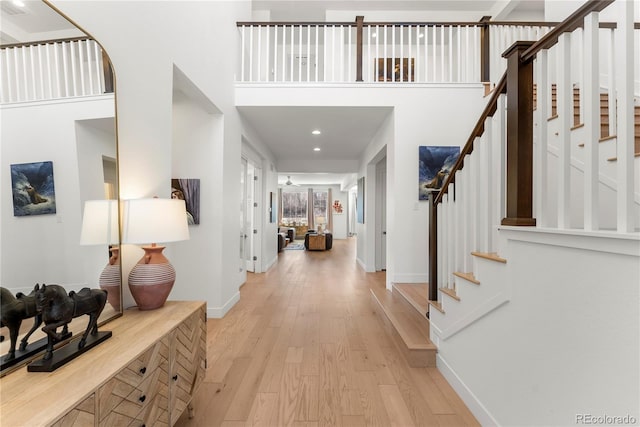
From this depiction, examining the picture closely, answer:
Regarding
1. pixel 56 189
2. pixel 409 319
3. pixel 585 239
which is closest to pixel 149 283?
pixel 56 189

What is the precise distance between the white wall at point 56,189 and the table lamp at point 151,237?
174 mm

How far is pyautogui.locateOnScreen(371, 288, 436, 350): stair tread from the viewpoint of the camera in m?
2.32

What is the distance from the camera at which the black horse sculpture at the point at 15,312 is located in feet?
3.14

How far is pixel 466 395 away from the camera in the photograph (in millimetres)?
1787

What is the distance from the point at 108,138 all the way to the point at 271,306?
2808 millimetres

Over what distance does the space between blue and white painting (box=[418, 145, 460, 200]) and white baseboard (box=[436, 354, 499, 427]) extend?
2.31m

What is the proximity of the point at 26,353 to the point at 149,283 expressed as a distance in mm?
595

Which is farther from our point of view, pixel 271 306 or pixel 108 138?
pixel 271 306

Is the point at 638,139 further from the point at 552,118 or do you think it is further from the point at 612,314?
the point at 612,314

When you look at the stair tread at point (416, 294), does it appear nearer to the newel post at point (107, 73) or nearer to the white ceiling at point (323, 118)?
the white ceiling at point (323, 118)

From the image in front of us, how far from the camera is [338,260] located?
7.46 m

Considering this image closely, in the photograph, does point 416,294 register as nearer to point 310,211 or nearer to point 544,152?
point 544,152

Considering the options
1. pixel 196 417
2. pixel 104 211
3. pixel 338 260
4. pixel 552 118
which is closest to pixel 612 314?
pixel 196 417

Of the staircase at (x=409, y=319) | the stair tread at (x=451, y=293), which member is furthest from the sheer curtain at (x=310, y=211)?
the stair tread at (x=451, y=293)
